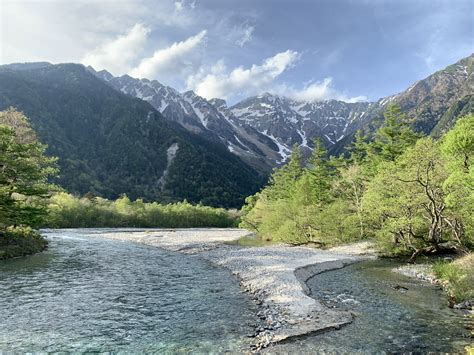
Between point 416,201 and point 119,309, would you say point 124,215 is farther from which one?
point 119,309

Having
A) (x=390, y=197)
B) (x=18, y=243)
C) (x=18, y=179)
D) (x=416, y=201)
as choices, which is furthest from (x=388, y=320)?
(x=18, y=179)

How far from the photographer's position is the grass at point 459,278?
2109 cm

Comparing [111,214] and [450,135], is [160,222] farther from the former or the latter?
[450,135]

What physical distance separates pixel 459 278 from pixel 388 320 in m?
9.67

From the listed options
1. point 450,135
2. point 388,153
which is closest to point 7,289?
point 450,135

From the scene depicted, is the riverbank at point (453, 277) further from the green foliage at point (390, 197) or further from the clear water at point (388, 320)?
the green foliage at point (390, 197)

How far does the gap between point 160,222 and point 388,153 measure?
8253 centimetres

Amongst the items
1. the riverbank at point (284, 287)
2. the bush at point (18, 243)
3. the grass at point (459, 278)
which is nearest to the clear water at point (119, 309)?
the riverbank at point (284, 287)

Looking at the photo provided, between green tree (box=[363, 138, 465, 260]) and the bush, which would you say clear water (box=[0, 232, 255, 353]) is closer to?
the bush

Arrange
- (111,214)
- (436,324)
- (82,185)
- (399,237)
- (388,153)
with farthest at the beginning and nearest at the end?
(82,185)
(111,214)
(388,153)
(399,237)
(436,324)

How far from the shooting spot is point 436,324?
17203mm

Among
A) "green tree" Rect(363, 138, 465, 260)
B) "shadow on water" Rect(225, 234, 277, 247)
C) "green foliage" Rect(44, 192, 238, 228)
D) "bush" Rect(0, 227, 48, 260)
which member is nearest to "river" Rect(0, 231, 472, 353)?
"bush" Rect(0, 227, 48, 260)

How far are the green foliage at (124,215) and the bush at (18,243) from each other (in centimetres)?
4593

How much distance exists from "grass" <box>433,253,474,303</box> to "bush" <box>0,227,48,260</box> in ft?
121
